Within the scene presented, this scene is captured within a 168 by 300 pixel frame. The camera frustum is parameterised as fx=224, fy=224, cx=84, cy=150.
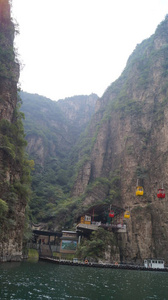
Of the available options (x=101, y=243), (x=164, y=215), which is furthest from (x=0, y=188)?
(x=164, y=215)

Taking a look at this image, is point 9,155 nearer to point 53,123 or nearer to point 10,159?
point 10,159

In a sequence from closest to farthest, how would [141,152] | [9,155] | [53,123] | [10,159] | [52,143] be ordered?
1. [9,155]
2. [10,159]
3. [141,152]
4. [52,143]
5. [53,123]

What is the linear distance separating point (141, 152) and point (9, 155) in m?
35.6

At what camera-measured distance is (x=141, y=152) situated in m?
54.3

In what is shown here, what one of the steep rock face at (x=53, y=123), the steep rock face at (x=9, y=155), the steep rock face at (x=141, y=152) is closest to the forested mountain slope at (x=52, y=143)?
the steep rock face at (x=53, y=123)

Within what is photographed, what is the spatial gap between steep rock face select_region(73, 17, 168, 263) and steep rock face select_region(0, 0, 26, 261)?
25.8 meters

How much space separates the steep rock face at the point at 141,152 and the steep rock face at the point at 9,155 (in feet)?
84.7

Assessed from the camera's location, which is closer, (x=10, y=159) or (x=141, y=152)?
(x=10, y=159)

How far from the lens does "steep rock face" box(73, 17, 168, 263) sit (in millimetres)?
43531

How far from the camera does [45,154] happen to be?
86125 millimetres

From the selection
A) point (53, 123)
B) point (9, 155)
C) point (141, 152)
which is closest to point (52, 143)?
point (53, 123)

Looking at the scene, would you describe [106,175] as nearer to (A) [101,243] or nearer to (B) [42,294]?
(A) [101,243]

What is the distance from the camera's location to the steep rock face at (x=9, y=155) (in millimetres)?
23281

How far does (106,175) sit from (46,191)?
18.1 metres
